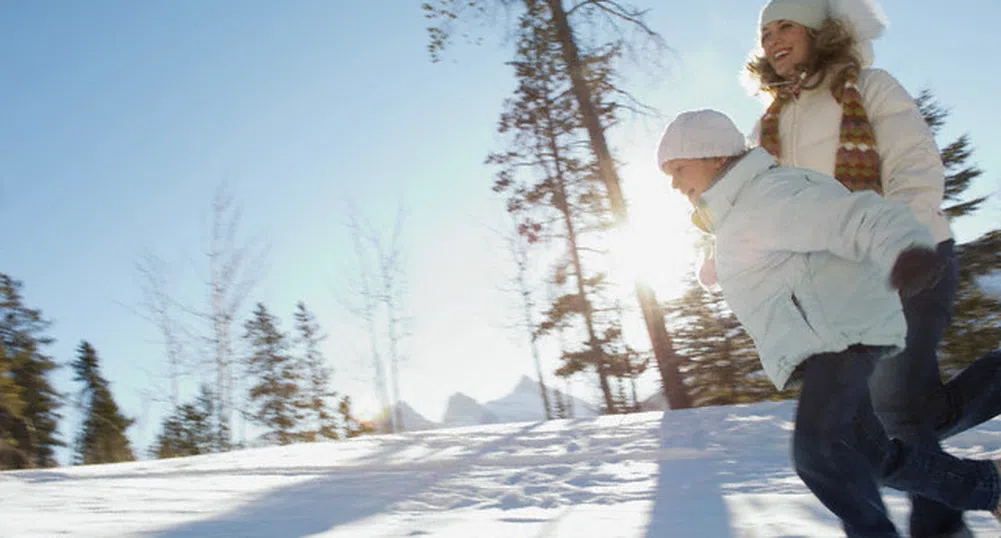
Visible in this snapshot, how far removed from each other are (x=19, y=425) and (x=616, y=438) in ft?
80.9

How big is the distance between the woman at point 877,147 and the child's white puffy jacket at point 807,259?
1.03 feet

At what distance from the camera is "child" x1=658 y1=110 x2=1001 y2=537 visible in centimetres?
164

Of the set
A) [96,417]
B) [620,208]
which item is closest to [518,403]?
[96,417]

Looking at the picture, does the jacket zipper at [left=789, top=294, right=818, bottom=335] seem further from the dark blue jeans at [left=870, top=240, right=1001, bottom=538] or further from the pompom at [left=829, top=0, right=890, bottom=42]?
the pompom at [left=829, top=0, right=890, bottom=42]

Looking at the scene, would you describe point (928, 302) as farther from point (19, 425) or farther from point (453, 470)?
point (19, 425)

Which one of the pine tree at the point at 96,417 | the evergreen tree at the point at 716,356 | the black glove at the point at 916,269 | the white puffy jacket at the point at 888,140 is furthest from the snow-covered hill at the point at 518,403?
the black glove at the point at 916,269

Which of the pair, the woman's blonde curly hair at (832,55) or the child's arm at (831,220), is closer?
the child's arm at (831,220)

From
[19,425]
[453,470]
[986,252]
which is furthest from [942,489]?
[19,425]

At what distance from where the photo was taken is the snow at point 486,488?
108 inches

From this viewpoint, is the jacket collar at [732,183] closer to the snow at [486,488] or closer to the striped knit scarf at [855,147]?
the striped knit scarf at [855,147]

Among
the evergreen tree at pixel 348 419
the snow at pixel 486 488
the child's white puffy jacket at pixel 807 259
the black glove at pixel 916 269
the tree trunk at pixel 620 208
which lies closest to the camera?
the black glove at pixel 916 269

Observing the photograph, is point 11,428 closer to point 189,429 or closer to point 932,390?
point 189,429

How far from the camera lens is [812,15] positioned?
2.16 meters

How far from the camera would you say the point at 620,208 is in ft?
28.8
